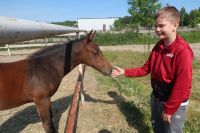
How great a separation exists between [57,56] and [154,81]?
1880mm

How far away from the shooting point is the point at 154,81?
3166 millimetres

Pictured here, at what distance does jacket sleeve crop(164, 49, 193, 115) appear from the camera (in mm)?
2711

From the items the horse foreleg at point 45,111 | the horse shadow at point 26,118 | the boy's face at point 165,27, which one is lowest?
the horse shadow at point 26,118

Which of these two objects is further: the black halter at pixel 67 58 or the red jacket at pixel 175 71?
the black halter at pixel 67 58

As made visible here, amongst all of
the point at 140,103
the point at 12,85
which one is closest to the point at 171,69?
the point at 12,85

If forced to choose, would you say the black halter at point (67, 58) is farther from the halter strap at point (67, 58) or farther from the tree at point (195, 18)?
the tree at point (195, 18)

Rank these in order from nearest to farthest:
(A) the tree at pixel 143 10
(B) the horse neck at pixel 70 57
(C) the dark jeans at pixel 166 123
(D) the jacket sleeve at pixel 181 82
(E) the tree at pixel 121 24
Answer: (D) the jacket sleeve at pixel 181 82 < (C) the dark jeans at pixel 166 123 < (B) the horse neck at pixel 70 57 < (A) the tree at pixel 143 10 < (E) the tree at pixel 121 24

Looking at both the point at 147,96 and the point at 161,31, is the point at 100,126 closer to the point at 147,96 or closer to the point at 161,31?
the point at 147,96

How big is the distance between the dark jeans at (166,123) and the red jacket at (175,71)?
0.61 ft

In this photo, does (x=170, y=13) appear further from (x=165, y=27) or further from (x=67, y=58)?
(x=67, y=58)

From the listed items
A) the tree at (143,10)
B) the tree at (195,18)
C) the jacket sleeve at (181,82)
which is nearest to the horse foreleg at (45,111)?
the jacket sleeve at (181,82)

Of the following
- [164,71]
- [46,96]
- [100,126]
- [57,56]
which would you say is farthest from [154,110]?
[100,126]

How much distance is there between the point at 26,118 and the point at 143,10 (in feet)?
121

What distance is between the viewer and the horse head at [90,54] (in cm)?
470
